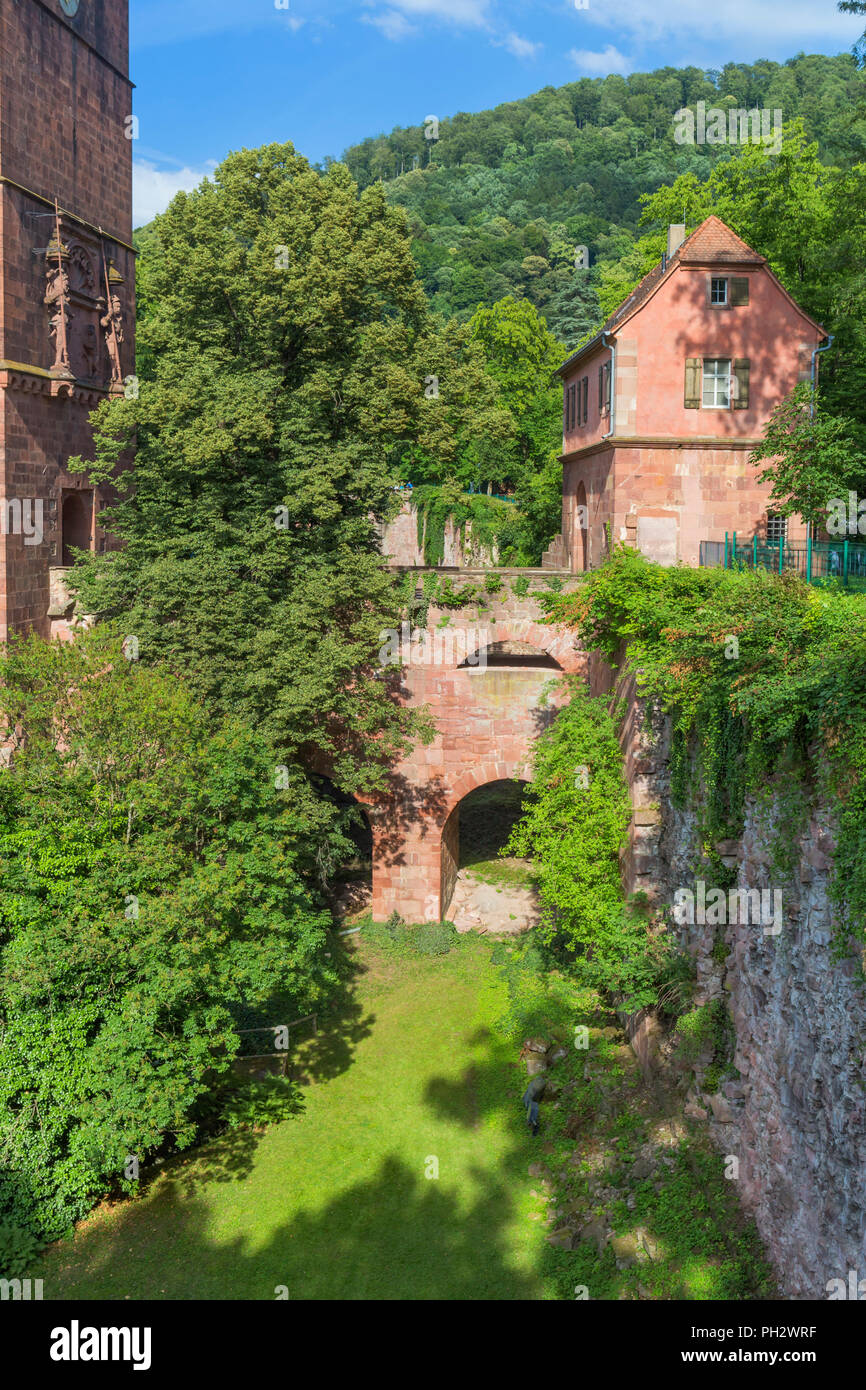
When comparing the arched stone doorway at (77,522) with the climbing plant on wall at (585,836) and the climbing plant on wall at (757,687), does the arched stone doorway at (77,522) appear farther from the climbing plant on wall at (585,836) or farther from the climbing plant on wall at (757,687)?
the climbing plant on wall at (757,687)

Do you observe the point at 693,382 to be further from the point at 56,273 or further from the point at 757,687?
the point at 757,687

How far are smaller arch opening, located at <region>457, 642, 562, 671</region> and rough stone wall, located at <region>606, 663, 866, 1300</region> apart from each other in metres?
10.4

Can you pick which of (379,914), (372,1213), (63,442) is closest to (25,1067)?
(372,1213)

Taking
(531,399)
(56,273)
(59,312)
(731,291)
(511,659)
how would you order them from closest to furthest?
1. (56,273)
2. (59,312)
3. (731,291)
4. (511,659)
5. (531,399)

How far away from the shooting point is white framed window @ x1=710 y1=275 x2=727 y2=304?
1067 inches

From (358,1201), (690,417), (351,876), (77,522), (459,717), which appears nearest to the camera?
(358,1201)

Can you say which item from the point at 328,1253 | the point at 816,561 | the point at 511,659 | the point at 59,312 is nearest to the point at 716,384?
the point at 816,561

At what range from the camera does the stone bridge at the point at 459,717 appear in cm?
2533

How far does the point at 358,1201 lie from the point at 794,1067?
8.06 m

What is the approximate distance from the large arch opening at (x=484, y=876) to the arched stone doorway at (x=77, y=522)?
11.6 m

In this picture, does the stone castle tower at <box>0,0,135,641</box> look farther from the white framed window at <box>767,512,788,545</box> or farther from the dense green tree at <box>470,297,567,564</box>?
the dense green tree at <box>470,297,567,564</box>

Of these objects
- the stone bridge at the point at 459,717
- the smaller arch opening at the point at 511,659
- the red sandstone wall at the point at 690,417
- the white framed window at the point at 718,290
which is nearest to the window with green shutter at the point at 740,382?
the red sandstone wall at the point at 690,417

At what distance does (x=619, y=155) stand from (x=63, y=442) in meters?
114

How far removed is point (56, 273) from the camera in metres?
24.3
